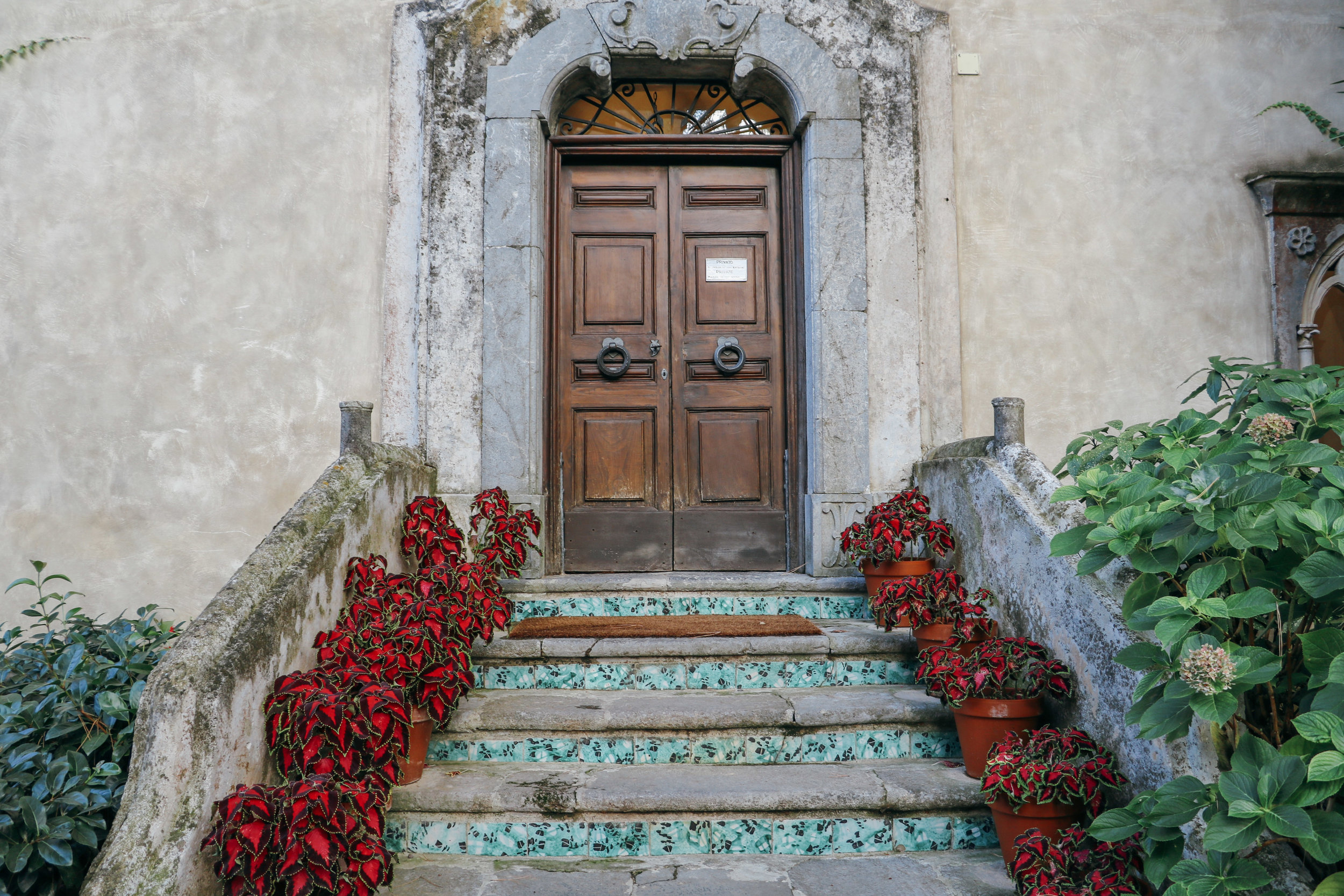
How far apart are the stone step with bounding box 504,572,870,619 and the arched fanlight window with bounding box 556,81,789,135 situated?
257 cm

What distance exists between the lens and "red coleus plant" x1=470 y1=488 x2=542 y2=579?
163 inches

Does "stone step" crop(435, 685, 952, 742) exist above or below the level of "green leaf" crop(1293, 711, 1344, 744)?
below

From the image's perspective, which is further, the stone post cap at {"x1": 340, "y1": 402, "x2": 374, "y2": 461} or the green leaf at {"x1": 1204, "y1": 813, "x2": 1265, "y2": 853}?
the stone post cap at {"x1": 340, "y1": 402, "x2": 374, "y2": 461}

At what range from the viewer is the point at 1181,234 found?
4887 mm

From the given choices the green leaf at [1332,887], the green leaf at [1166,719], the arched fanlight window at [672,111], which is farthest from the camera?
the arched fanlight window at [672,111]

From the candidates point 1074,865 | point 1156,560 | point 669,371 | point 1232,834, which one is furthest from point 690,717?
point 669,371

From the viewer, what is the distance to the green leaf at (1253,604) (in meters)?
Answer: 1.85

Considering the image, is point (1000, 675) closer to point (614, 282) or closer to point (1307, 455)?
point (1307, 455)

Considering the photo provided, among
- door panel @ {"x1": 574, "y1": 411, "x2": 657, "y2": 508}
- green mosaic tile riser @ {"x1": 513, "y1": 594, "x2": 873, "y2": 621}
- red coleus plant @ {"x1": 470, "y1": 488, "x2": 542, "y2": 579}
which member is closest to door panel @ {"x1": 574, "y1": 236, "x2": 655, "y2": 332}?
door panel @ {"x1": 574, "y1": 411, "x2": 657, "y2": 508}

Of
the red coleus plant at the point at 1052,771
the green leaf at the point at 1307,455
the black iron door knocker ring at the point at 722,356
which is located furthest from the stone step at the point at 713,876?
the black iron door knocker ring at the point at 722,356

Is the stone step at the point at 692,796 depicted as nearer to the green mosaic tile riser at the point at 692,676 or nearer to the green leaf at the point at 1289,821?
the green mosaic tile riser at the point at 692,676

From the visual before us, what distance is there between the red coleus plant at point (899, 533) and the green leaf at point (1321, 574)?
2103 mm

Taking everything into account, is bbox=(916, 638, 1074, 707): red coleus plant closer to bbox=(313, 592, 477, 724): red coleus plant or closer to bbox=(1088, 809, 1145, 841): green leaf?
bbox=(1088, 809, 1145, 841): green leaf

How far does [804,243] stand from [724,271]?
48 centimetres
